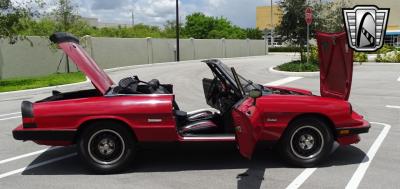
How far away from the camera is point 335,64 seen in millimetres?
5660

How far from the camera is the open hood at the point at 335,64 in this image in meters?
5.42

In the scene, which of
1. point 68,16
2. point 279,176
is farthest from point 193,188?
point 68,16

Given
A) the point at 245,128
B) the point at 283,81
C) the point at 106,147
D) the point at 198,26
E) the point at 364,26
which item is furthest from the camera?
the point at 198,26

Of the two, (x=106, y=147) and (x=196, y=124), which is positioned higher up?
(x=196, y=124)

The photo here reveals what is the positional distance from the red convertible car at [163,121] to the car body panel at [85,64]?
0.01 meters

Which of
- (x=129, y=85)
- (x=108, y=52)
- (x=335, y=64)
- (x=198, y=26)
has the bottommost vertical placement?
(x=129, y=85)

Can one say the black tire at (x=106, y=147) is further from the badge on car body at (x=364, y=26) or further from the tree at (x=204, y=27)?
the tree at (x=204, y=27)

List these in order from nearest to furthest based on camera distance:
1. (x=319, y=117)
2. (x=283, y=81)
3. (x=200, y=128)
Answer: (x=319, y=117) < (x=200, y=128) < (x=283, y=81)

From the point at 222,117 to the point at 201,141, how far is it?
51 cm

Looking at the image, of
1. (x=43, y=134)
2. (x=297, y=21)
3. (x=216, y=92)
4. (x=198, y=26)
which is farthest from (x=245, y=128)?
(x=198, y=26)

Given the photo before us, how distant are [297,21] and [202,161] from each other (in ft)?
58.9

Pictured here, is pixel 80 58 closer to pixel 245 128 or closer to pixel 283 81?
pixel 245 128

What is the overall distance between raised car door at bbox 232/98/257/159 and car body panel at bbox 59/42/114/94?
1.75m

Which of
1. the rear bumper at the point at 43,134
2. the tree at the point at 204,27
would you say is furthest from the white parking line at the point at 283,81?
the tree at the point at 204,27
